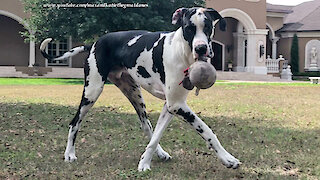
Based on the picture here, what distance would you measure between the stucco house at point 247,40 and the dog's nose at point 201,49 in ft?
82.0

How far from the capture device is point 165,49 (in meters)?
4.23

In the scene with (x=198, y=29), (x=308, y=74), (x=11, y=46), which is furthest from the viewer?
(x=308, y=74)

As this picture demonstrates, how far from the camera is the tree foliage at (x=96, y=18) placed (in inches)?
784

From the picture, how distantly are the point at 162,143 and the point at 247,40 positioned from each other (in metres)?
26.9

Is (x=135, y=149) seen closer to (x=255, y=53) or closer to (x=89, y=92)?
(x=89, y=92)

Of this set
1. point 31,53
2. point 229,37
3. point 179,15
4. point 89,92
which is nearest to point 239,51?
point 229,37

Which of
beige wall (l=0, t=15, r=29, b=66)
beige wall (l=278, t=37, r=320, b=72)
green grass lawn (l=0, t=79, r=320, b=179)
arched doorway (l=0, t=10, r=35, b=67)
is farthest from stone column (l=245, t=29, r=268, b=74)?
green grass lawn (l=0, t=79, r=320, b=179)

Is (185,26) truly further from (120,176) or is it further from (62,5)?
(62,5)

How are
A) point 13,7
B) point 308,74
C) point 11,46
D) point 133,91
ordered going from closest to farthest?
point 133,91 → point 13,7 → point 11,46 → point 308,74

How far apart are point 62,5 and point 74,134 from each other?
16.8 meters

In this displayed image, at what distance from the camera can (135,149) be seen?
17.8 ft

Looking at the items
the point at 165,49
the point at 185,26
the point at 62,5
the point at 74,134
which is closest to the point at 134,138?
the point at 74,134

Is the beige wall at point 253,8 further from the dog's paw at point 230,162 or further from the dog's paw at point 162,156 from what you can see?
the dog's paw at point 230,162

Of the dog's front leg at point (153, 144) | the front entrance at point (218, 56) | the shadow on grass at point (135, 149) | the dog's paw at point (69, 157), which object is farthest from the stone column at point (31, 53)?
the dog's front leg at point (153, 144)
